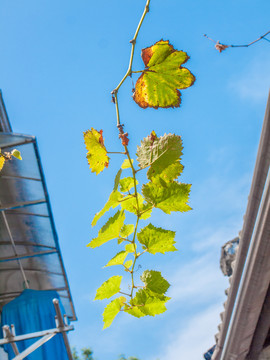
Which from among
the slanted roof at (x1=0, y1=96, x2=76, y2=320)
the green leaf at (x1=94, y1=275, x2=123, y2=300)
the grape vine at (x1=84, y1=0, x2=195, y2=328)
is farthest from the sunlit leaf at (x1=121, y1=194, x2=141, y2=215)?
the slanted roof at (x1=0, y1=96, x2=76, y2=320)

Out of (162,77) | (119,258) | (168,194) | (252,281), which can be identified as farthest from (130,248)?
(252,281)

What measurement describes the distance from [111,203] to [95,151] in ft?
0.27

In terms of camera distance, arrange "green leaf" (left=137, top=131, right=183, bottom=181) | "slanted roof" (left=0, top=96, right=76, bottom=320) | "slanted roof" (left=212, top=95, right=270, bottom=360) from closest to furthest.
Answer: "green leaf" (left=137, top=131, right=183, bottom=181) → "slanted roof" (left=212, top=95, right=270, bottom=360) → "slanted roof" (left=0, top=96, right=76, bottom=320)

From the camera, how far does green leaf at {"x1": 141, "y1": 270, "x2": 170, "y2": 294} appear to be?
58 centimetres

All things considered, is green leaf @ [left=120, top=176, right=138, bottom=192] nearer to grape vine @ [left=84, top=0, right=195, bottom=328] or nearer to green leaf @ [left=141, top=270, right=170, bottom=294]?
grape vine @ [left=84, top=0, right=195, bottom=328]

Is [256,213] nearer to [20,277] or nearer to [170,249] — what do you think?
[170,249]

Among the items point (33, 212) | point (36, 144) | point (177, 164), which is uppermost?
point (36, 144)

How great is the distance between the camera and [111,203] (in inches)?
22.7

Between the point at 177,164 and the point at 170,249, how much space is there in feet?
0.43

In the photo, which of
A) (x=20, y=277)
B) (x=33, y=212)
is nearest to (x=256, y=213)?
(x=33, y=212)

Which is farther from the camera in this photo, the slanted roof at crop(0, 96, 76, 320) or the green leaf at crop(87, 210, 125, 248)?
the slanted roof at crop(0, 96, 76, 320)

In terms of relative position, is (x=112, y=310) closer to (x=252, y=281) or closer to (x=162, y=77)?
(x=162, y=77)

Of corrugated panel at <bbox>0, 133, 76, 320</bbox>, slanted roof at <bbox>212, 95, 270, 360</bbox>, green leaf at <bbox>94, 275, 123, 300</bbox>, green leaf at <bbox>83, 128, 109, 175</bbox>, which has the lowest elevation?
green leaf at <bbox>94, 275, 123, 300</bbox>

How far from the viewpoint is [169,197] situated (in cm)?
56
